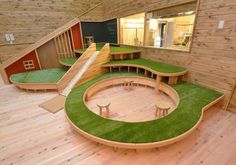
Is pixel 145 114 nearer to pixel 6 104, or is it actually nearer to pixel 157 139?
pixel 157 139

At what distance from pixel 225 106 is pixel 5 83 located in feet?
23.0

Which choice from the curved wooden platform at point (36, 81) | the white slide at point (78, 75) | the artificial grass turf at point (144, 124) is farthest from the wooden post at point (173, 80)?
the curved wooden platform at point (36, 81)

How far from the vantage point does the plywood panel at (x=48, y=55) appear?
18.1ft

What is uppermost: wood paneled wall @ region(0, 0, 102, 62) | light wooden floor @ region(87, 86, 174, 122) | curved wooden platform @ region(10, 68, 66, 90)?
wood paneled wall @ region(0, 0, 102, 62)

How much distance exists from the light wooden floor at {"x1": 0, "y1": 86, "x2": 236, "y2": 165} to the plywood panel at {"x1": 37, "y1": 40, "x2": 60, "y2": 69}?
3306 millimetres

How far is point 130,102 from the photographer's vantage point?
337 centimetres

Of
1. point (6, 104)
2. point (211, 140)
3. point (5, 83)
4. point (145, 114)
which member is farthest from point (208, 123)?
point (5, 83)

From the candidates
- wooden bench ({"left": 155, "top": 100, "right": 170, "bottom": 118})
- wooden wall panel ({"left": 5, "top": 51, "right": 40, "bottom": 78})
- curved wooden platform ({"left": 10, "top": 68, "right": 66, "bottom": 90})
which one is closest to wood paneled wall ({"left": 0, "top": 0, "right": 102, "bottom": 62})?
wooden wall panel ({"left": 5, "top": 51, "right": 40, "bottom": 78})

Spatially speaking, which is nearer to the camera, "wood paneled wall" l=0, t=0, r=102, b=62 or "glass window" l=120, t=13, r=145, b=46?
"wood paneled wall" l=0, t=0, r=102, b=62

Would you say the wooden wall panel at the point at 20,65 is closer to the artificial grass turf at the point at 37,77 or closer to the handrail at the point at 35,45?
the handrail at the point at 35,45

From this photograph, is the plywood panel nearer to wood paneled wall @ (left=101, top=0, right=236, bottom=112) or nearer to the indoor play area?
the indoor play area

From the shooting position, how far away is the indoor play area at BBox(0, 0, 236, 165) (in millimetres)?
1998

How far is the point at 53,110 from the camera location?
311 cm

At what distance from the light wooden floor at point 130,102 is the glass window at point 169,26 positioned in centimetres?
185
